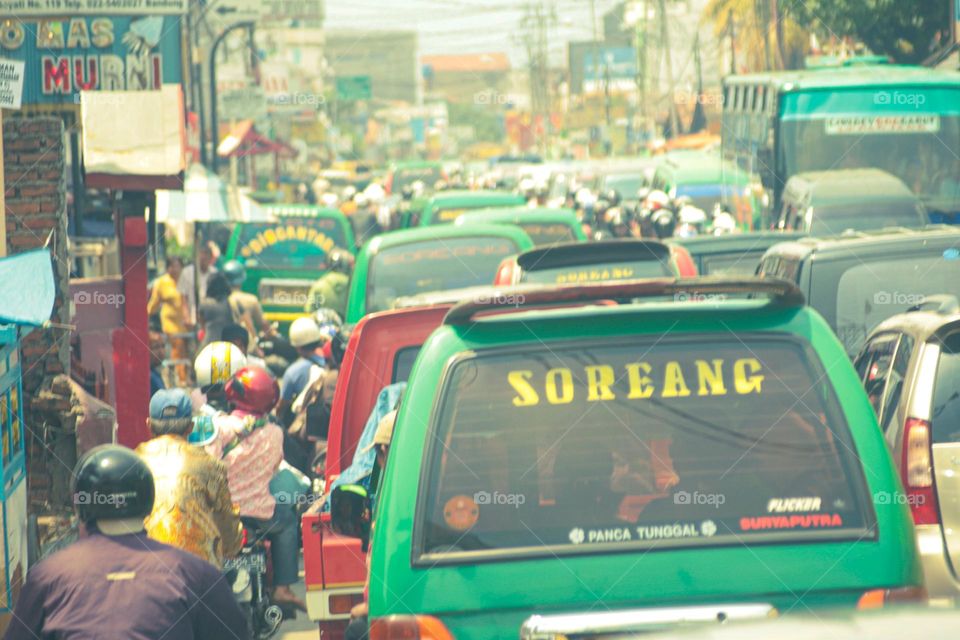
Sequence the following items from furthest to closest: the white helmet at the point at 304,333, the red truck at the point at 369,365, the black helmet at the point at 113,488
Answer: the white helmet at the point at 304,333
the red truck at the point at 369,365
the black helmet at the point at 113,488

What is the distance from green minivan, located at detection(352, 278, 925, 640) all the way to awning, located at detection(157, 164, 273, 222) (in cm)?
1491

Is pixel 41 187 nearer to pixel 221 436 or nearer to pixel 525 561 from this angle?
pixel 221 436

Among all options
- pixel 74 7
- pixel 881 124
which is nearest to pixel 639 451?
pixel 74 7

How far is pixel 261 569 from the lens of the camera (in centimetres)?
810

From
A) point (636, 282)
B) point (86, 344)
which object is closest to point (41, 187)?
point (86, 344)

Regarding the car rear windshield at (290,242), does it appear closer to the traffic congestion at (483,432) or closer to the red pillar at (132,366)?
the traffic congestion at (483,432)

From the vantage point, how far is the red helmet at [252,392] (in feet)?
27.2

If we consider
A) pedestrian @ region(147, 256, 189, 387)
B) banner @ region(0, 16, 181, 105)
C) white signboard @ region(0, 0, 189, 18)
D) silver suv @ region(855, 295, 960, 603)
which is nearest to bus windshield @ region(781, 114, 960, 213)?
pedestrian @ region(147, 256, 189, 387)

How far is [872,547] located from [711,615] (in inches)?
18.4

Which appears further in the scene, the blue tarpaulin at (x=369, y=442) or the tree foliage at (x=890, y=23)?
the tree foliage at (x=890, y=23)

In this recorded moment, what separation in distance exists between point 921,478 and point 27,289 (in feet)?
12.1

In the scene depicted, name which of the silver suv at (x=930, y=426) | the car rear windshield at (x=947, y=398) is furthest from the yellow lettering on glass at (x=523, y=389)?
the car rear windshield at (x=947, y=398)

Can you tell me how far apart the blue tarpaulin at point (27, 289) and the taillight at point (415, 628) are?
2824mm

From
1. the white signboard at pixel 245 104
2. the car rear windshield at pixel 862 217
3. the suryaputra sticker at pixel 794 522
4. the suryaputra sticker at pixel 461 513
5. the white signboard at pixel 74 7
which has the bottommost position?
the car rear windshield at pixel 862 217
